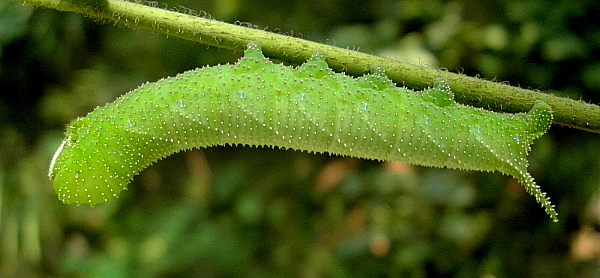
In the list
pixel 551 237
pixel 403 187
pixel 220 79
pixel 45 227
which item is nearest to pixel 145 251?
pixel 45 227

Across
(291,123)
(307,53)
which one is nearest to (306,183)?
(291,123)

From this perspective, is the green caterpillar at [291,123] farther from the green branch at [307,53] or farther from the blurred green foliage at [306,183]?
the blurred green foliage at [306,183]

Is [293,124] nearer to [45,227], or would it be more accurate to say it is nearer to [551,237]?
[551,237]

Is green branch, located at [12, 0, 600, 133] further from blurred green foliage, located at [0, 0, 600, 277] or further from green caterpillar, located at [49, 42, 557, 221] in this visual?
blurred green foliage, located at [0, 0, 600, 277]

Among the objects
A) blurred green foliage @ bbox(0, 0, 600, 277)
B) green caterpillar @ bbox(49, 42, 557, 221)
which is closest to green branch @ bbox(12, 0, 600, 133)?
green caterpillar @ bbox(49, 42, 557, 221)

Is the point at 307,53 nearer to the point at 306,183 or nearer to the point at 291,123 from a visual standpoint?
the point at 291,123

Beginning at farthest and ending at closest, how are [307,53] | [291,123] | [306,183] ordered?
[306,183]
[291,123]
[307,53]
